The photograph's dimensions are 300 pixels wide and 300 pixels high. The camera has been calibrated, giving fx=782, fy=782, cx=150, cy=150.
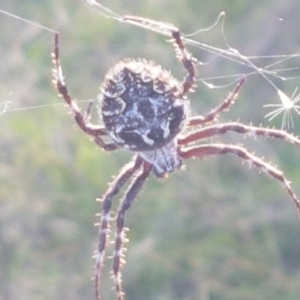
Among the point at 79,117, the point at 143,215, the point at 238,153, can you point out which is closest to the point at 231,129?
the point at 238,153

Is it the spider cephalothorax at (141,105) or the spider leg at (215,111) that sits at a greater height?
the spider leg at (215,111)

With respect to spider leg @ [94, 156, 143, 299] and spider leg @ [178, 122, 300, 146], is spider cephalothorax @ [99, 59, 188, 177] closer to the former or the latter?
spider leg @ [178, 122, 300, 146]

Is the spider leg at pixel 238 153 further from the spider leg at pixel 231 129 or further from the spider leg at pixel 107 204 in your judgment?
the spider leg at pixel 107 204

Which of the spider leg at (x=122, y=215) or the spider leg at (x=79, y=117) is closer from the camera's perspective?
the spider leg at (x=79, y=117)

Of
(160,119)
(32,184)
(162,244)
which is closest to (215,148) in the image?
(160,119)

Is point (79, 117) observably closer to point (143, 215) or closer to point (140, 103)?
point (140, 103)

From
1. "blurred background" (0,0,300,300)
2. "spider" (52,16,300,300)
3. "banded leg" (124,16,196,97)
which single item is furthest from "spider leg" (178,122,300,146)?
"blurred background" (0,0,300,300)

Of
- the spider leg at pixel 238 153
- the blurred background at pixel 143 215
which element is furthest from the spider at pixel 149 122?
the blurred background at pixel 143 215
